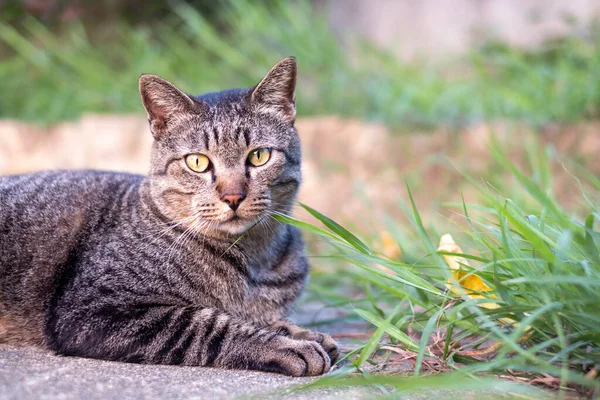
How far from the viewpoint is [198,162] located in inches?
91.1

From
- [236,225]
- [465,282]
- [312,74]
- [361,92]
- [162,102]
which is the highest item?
[312,74]

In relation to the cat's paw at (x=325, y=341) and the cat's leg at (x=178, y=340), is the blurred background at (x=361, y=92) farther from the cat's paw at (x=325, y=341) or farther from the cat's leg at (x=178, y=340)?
the cat's leg at (x=178, y=340)

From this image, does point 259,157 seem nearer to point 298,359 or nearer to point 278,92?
point 278,92

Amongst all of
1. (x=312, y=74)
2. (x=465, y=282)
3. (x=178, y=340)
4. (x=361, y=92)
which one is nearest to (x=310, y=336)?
(x=178, y=340)

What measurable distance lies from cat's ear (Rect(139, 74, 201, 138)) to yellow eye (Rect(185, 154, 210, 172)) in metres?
0.19

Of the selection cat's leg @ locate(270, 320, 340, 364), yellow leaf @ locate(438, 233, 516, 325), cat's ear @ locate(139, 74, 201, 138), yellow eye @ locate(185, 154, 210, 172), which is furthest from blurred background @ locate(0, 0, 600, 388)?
cat's ear @ locate(139, 74, 201, 138)

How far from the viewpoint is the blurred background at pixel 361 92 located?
13.6 ft

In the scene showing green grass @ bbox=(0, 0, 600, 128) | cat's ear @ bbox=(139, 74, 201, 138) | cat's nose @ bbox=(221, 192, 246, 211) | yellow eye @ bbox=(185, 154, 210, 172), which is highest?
green grass @ bbox=(0, 0, 600, 128)

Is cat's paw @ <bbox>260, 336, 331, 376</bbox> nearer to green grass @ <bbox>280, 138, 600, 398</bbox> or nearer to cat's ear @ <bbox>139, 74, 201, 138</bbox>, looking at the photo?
green grass @ <bbox>280, 138, 600, 398</bbox>

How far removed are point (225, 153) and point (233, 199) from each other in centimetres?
21

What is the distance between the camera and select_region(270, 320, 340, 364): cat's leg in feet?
6.65

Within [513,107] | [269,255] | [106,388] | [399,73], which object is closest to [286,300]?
[269,255]

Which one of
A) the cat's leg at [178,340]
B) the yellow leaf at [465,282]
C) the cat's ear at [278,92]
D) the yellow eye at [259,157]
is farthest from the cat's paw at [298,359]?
the cat's ear at [278,92]

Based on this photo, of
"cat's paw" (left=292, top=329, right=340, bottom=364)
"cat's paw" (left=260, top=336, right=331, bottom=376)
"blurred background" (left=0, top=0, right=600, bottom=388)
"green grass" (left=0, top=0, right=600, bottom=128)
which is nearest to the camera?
"cat's paw" (left=260, top=336, right=331, bottom=376)
